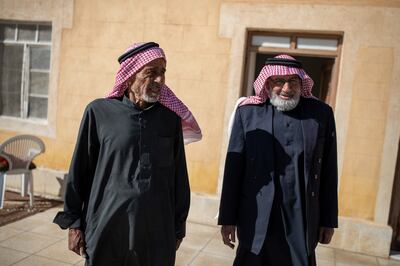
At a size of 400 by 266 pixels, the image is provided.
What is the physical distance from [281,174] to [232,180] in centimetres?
35

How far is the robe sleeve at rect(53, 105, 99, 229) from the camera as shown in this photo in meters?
2.31

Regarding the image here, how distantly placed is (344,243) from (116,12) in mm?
4590

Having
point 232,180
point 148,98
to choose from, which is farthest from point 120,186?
point 232,180

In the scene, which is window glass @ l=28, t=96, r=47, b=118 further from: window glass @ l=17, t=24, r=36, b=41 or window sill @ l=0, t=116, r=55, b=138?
window glass @ l=17, t=24, r=36, b=41

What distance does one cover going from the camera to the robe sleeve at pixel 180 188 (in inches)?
101

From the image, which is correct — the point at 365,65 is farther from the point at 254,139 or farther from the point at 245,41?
the point at 254,139

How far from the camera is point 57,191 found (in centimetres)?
624

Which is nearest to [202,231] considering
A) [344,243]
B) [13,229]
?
[344,243]

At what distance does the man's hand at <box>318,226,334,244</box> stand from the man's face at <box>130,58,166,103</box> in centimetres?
152

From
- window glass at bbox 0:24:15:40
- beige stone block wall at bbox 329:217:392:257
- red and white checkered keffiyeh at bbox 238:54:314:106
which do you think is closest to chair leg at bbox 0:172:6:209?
window glass at bbox 0:24:15:40

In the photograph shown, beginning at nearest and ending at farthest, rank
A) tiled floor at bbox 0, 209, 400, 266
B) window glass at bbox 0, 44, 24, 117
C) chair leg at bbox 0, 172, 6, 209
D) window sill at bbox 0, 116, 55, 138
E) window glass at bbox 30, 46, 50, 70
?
tiled floor at bbox 0, 209, 400, 266
chair leg at bbox 0, 172, 6, 209
window sill at bbox 0, 116, 55, 138
window glass at bbox 30, 46, 50, 70
window glass at bbox 0, 44, 24, 117

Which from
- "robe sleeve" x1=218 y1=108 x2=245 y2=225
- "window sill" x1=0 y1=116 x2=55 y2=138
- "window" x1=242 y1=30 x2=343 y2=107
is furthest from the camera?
"window sill" x1=0 y1=116 x2=55 y2=138

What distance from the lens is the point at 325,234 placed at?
110 inches

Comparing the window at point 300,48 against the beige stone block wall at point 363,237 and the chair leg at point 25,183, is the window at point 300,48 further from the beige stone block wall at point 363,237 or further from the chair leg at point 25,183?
the chair leg at point 25,183
